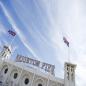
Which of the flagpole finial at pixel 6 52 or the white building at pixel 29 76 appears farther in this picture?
the flagpole finial at pixel 6 52

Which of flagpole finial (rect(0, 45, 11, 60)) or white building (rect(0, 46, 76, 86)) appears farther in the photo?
flagpole finial (rect(0, 45, 11, 60))

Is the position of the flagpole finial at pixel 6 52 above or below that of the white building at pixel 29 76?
above

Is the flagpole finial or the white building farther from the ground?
the flagpole finial

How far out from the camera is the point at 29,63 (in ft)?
122

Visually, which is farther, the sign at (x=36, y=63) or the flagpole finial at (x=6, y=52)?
the flagpole finial at (x=6, y=52)

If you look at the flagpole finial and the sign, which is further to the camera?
the flagpole finial

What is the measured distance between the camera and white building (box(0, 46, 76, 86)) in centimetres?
3134

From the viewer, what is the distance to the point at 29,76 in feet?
109

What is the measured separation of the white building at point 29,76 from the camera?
31344 mm

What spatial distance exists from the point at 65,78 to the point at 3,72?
17.8 meters

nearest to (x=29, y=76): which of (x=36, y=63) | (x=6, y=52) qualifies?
(x=36, y=63)

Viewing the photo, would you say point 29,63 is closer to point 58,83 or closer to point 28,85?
point 28,85

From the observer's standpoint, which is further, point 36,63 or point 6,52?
point 6,52

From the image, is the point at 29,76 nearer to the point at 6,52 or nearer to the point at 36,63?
the point at 36,63
